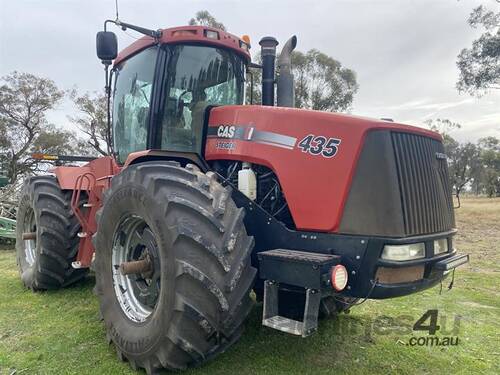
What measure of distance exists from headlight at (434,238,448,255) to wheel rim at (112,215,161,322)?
2058mm

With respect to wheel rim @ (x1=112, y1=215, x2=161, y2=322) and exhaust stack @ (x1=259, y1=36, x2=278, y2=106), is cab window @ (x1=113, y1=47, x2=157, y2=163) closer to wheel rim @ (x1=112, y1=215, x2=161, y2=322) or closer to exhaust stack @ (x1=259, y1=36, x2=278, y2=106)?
wheel rim @ (x1=112, y1=215, x2=161, y2=322)

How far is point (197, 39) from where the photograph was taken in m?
3.70

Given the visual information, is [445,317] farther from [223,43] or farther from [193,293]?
[223,43]

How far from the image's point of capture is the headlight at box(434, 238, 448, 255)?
9.71 feet

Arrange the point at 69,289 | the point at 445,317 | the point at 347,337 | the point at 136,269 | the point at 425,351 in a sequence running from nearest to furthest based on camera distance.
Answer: the point at 136,269, the point at 425,351, the point at 347,337, the point at 445,317, the point at 69,289

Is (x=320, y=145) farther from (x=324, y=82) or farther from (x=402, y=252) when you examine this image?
(x=324, y=82)

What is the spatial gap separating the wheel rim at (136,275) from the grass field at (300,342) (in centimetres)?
41

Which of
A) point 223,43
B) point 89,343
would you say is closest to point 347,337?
point 89,343

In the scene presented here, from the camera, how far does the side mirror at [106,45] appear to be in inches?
149

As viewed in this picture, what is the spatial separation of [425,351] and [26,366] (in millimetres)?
3220

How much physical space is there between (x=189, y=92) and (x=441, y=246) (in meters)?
2.50

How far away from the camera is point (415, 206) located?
2.85 metres

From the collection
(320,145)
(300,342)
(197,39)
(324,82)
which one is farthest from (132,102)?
(324,82)

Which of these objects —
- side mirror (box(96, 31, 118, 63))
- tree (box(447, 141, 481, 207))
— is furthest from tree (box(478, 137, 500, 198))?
side mirror (box(96, 31, 118, 63))
